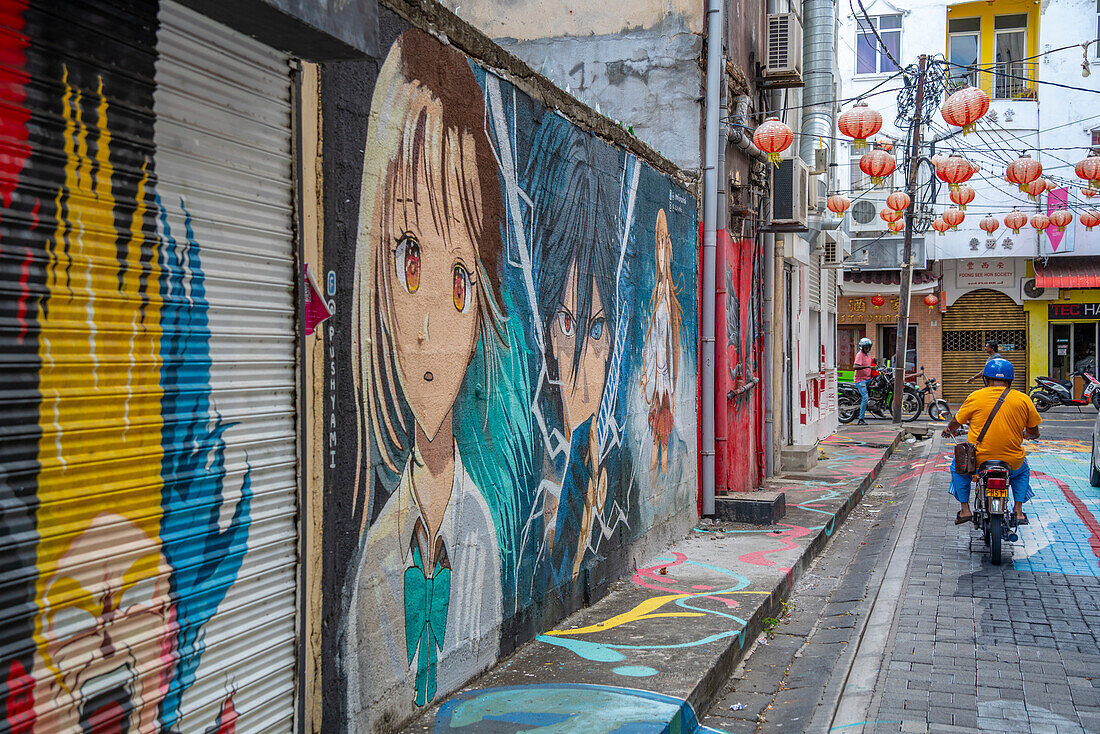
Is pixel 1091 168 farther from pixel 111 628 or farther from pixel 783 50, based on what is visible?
pixel 111 628

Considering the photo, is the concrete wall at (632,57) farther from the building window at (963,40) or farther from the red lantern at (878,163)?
the building window at (963,40)

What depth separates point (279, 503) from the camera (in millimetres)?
3203

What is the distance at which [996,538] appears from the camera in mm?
8047

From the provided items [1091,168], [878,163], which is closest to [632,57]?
[878,163]

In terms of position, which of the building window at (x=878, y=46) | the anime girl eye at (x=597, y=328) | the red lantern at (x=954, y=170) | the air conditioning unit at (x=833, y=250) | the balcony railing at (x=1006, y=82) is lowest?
the anime girl eye at (x=597, y=328)

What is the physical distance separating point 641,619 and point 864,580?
3.08m

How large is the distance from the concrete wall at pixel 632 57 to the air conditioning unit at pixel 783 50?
3008 millimetres

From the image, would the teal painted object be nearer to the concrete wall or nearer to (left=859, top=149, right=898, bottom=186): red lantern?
the concrete wall

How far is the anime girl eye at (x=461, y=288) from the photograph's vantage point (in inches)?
180

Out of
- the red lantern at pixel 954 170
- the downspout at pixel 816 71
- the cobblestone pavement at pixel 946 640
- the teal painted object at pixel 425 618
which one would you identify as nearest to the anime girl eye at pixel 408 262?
the teal painted object at pixel 425 618

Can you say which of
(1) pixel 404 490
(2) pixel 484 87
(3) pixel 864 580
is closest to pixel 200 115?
(1) pixel 404 490

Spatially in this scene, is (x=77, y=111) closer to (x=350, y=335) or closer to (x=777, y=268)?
(x=350, y=335)

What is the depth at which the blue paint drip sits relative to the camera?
2705 mm

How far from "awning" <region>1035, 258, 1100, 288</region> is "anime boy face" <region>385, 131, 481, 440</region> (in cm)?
2955
